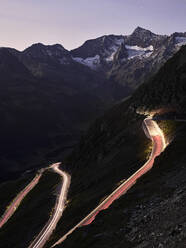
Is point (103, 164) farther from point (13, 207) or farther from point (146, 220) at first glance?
point (146, 220)

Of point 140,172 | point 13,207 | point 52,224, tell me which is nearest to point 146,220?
point 140,172

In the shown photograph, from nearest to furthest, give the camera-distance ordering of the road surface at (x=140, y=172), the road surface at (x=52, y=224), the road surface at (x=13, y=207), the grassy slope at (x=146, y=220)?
the grassy slope at (x=146, y=220) < the road surface at (x=140, y=172) < the road surface at (x=52, y=224) < the road surface at (x=13, y=207)

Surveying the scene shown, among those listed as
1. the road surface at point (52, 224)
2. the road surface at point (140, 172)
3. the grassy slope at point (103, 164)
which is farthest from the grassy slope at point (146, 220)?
the road surface at point (52, 224)

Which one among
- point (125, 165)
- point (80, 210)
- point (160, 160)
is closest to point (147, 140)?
point (125, 165)

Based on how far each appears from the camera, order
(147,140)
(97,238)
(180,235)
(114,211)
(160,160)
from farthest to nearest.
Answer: (147,140)
(160,160)
(114,211)
(97,238)
(180,235)

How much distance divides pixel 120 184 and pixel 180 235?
1367 inches

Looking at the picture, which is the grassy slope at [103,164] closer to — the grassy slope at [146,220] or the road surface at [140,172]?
the road surface at [140,172]

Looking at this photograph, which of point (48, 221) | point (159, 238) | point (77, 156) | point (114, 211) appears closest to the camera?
point (159, 238)

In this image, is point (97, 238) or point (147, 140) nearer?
point (97, 238)

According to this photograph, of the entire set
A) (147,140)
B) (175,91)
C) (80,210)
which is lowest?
(80,210)

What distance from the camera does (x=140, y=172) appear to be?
56562 mm

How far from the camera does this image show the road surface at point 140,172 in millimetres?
44656

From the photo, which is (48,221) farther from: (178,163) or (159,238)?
(159,238)

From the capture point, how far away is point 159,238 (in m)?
21.9
